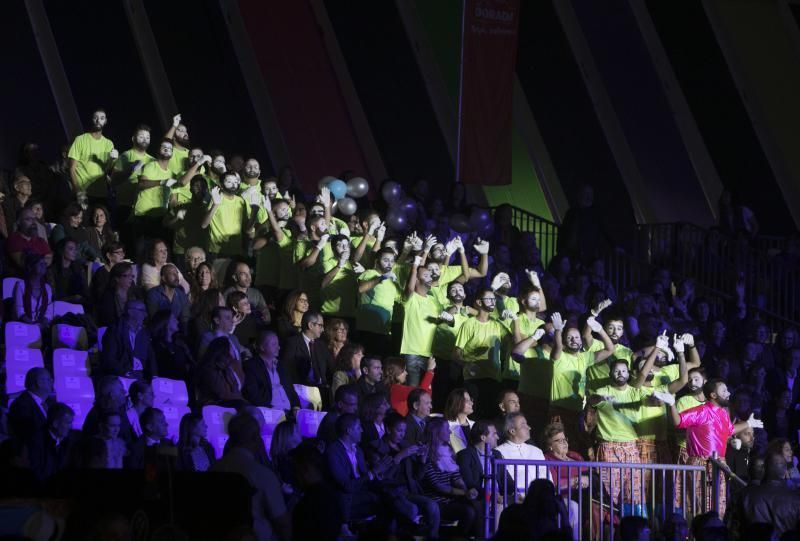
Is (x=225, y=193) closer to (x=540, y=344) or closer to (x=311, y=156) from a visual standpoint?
(x=540, y=344)

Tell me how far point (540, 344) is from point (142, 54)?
7.25 meters

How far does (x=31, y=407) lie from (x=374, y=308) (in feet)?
13.0

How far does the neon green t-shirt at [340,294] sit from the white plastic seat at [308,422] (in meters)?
2.46

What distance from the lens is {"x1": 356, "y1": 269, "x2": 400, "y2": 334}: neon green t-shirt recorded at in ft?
38.2

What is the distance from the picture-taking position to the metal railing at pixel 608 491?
840 cm

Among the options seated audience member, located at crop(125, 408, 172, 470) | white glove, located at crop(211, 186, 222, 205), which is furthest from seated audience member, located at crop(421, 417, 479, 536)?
white glove, located at crop(211, 186, 222, 205)

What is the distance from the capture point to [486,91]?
14.8 metres

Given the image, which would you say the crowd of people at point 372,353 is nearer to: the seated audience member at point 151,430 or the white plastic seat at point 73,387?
the seated audience member at point 151,430

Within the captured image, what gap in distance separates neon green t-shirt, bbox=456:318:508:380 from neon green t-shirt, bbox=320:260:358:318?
1.03m

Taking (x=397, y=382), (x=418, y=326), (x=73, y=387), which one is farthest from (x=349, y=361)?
(x=73, y=387)

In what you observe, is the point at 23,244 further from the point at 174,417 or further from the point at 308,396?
the point at 308,396

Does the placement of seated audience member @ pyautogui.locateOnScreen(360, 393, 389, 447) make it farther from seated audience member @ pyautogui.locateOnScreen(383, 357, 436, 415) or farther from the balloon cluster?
the balloon cluster

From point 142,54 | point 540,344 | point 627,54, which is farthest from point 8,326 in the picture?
point 627,54

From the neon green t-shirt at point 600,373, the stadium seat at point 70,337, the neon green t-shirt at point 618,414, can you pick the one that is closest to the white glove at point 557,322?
the neon green t-shirt at point 600,373
